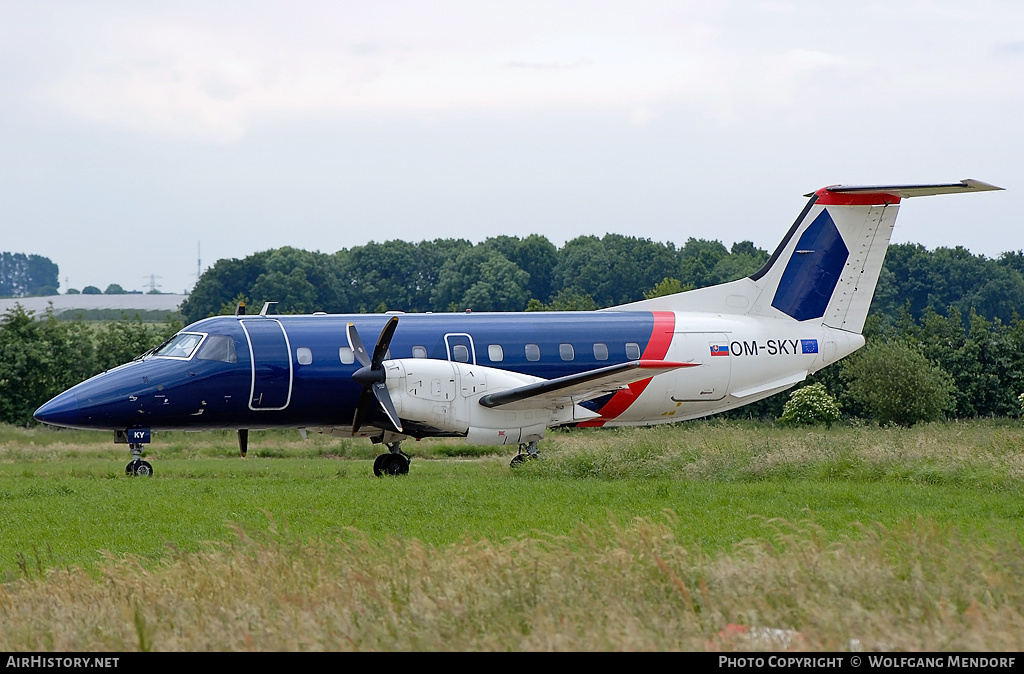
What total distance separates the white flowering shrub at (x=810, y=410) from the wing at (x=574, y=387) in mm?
17603

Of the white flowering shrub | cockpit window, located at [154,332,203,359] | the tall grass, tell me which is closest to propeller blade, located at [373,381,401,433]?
cockpit window, located at [154,332,203,359]

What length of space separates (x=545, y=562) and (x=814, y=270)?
17.2 metres

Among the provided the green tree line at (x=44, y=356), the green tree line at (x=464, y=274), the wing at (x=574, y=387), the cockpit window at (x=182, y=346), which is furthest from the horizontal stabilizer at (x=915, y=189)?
the green tree line at (x=464, y=274)

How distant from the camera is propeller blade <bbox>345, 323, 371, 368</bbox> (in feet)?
70.2

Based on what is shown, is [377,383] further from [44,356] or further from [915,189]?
[44,356]

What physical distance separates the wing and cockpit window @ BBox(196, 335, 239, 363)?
4799mm

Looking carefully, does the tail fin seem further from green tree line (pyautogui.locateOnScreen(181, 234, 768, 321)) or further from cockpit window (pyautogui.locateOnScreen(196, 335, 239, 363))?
green tree line (pyautogui.locateOnScreen(181, 234, 768, 321))

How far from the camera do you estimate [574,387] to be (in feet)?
67.7

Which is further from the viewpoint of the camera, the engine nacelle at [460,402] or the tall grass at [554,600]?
the engine nacelle at [460,402]

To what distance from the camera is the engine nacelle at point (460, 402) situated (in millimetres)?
20766

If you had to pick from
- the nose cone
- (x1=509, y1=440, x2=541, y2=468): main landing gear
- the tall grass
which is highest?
the nose cone

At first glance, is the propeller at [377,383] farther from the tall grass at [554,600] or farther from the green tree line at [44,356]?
the green tree line at [44,356]

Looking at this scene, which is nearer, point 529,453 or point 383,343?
point 383,343

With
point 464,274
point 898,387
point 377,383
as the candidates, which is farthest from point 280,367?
point 464,274
